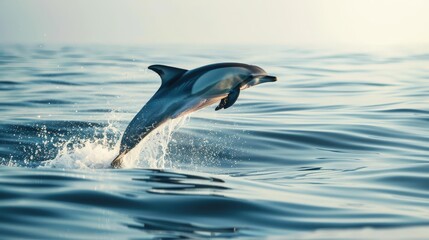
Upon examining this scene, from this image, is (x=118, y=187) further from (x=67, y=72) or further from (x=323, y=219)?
(x=67, y=72)

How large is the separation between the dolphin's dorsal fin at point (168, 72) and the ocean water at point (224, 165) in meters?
0.96

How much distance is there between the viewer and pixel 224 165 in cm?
980

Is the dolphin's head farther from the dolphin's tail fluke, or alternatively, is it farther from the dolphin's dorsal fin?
the dolphin's tail fluke

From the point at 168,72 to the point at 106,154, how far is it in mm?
1708

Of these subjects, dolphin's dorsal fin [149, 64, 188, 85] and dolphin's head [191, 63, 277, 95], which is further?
dolphin's dorsal fin [149, 64, 188, 85]

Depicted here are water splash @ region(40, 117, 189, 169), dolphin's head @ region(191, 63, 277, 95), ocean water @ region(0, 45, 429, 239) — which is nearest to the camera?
ocean water @ region(0, 45, 429, 239)

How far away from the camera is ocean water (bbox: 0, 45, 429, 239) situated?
568cm

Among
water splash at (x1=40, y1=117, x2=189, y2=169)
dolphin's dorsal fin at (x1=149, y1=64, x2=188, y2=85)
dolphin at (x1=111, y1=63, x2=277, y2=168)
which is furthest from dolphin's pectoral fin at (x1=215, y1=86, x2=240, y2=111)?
water splash at (x1=40, y1=117, x2=189, y2=169)

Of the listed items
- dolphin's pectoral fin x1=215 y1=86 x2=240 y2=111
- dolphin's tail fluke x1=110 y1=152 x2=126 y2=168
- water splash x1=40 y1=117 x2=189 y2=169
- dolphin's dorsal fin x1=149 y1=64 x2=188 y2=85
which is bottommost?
water splash x1=40 y1=117 x2=189 y2=169

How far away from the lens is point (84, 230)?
5.36 m

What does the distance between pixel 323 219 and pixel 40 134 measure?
677 centimetres

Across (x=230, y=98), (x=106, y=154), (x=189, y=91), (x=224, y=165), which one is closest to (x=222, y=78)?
(x=230, y=98)

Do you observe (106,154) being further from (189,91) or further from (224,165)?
(189,91)

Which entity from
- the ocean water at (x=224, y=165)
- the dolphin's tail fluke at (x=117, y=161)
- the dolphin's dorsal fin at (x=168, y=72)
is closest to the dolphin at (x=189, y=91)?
the dolphin's dorsal fin at (x=168, y=72)
